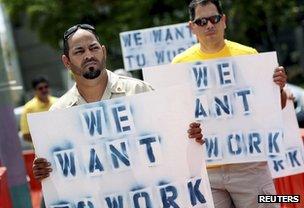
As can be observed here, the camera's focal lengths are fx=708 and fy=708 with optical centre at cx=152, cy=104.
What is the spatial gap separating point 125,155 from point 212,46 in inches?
47.5

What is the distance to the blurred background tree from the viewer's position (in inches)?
779

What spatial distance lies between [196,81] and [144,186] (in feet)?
3.77

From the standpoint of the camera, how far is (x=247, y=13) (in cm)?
2005

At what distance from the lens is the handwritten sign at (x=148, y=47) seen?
7.80 metres

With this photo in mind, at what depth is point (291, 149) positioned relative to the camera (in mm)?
5293

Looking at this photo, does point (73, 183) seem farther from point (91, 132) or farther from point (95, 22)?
point (95, 22)

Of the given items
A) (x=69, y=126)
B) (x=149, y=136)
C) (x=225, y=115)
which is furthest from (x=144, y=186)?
(x=225, y=115)

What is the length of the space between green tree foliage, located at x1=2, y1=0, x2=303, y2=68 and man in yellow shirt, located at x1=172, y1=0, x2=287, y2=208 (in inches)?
586

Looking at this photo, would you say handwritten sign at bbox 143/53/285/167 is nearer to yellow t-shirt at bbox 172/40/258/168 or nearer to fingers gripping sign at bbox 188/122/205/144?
yellow t-shirt at bbox 172/40/258/168

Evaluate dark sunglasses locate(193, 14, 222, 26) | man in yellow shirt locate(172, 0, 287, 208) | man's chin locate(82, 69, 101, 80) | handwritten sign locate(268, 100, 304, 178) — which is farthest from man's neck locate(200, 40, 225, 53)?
man's chin locate(82, 69, 101, 80)

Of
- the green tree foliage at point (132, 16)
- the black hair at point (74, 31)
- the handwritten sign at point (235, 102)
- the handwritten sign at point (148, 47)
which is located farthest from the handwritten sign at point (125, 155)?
the green tree foliage at point (132, 16)

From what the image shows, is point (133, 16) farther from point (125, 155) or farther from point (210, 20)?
point (125, 155)

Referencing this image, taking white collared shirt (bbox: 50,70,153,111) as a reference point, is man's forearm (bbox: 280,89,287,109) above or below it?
below

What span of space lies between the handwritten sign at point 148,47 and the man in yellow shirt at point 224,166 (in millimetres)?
3089
